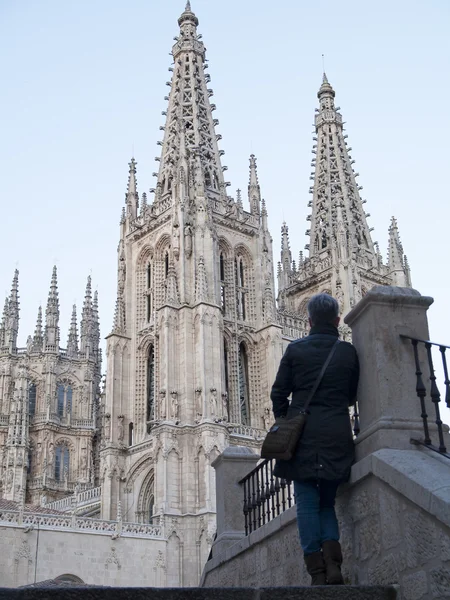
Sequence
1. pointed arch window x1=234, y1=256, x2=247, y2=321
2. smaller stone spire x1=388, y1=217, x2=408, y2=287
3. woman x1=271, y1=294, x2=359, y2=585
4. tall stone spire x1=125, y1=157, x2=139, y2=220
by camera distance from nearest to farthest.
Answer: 1. woman x1=271, y1=294, x2=359, y2=585
2. pointed arch window x1=234, y1=256, x2=247, y2=321
3. tall stone spire x1=125, y1=157, x2=139, y2=220
4. smaller stone spire x1=388, y1=217, x2=408, y2=287

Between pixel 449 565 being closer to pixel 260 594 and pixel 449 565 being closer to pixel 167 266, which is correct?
pixel 260 594

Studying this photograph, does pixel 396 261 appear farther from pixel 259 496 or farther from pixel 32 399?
pixel 259 496

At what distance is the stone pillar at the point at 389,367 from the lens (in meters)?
5.97

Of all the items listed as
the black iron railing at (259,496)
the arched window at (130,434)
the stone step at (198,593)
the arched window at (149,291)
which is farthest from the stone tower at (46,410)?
the stone step at (198,593)

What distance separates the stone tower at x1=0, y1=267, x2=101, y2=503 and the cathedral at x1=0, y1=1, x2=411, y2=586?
0.09 m

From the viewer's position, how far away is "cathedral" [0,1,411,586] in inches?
1361

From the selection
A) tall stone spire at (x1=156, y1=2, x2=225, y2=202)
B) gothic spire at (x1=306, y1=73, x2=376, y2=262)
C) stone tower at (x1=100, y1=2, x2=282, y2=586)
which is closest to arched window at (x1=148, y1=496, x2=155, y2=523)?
stone tower at (x1=100, y1=2, x2=282, y2=586)

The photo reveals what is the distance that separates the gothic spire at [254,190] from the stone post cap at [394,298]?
123 ft

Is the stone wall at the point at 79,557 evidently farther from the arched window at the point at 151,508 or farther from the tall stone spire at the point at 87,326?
the tall stone spire at the point at 87,326

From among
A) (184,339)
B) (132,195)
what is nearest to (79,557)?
(184,339)

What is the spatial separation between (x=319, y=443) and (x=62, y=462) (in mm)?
49052

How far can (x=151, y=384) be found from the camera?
3909 cm

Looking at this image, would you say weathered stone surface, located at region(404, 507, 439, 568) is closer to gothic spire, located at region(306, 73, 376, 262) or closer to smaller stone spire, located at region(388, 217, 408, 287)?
gothic spire, located at region(306, 73, 376, 262)

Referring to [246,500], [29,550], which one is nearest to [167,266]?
[29,550]
